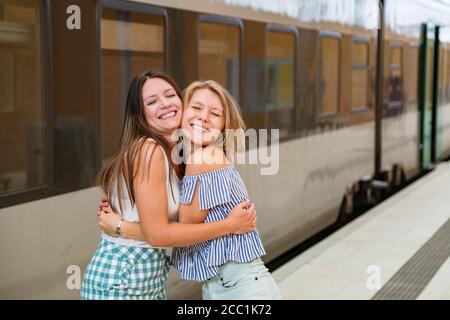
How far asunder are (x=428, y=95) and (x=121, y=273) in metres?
12.1

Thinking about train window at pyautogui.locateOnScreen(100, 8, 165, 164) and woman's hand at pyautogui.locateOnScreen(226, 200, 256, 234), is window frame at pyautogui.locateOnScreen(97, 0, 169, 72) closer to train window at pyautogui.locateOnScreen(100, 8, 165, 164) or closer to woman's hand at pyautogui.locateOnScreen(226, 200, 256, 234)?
train window at pyautogui.locateOnScreen(100, 8, 165, 164)

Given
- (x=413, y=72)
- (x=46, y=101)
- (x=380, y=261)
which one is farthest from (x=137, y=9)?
(x=413, y=72)

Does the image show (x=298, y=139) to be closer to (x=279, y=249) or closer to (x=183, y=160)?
(x=279, y=249)

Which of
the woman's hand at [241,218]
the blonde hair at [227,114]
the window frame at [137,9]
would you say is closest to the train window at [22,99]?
the window frame at [137,9]

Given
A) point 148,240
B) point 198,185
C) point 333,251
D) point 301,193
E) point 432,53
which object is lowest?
point 333,251

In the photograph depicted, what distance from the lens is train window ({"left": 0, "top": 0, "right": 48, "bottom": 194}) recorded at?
12.1 feet

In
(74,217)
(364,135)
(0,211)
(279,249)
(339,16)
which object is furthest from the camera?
(364,135)

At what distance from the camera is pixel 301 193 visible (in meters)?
7.52

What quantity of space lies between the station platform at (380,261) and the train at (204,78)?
1.31 ft

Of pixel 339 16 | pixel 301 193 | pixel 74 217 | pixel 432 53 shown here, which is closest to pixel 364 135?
pixel 339 16

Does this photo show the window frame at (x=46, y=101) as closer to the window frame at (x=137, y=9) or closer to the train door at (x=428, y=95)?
the window frame at (x=137, y=9)

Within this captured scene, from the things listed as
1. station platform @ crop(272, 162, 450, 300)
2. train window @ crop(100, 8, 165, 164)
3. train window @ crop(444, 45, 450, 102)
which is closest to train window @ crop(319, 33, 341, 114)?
station platform @ crop(272, 162, 450, 300)

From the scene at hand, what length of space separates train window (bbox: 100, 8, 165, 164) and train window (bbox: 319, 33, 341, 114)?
355 cm

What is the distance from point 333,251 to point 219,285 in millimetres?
4689
